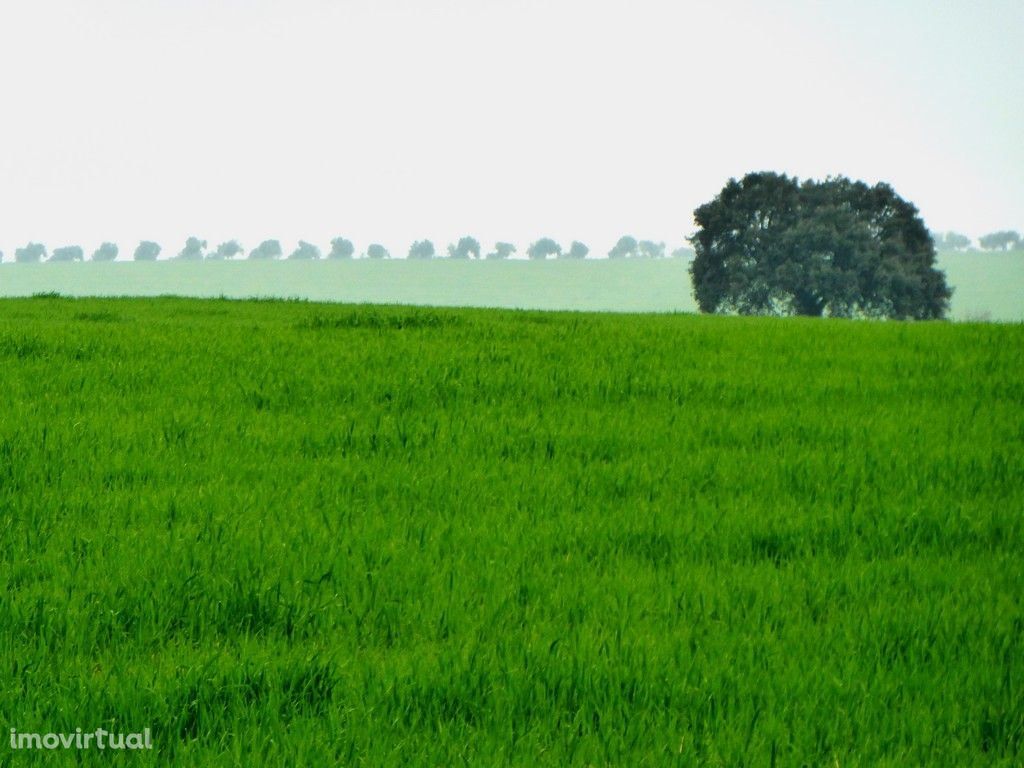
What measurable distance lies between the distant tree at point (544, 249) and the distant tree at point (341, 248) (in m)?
36.3

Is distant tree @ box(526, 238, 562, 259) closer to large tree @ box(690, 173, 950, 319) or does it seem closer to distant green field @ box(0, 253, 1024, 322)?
distant green field @ box(0, 253, 1024, 322)

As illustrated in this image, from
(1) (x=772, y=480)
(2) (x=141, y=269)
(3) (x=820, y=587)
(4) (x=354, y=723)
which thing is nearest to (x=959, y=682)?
(3) (x=820, y=587)

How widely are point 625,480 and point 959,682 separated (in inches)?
136

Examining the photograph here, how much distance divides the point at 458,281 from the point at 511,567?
137 metres

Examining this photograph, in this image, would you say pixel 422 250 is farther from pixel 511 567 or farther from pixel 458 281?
pixel 511 567

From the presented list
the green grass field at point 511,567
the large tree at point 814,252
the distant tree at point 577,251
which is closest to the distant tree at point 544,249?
the distant tree at point 577,251

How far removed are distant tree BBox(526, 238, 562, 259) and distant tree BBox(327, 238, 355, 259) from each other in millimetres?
36287

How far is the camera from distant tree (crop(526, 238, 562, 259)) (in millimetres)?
191375

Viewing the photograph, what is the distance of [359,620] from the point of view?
4914 mm

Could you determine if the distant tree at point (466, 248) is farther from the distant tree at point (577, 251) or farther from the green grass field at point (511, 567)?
the green grass field at point (511, 567)

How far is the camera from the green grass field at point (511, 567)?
12.8ft

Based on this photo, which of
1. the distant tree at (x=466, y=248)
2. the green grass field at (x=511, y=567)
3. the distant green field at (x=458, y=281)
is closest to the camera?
the green grass field at (x=511, y=567)

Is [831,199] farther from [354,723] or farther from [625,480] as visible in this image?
[354,723]

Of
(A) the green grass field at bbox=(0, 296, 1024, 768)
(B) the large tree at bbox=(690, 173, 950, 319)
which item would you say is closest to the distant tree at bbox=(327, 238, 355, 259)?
(B) the large tree at bbox=(690, 173, 950, 319)
